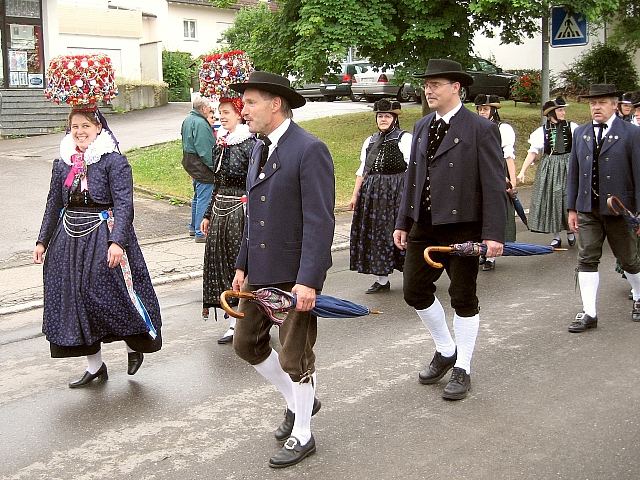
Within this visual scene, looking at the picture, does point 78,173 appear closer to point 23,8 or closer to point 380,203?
point 380,203

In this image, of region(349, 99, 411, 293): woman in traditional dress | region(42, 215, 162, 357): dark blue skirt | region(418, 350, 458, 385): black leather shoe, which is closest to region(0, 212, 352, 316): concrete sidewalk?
region(349, 99, 411, 293): woman in traditional dress

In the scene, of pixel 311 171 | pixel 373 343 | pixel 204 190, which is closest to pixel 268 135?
pixel 311 171

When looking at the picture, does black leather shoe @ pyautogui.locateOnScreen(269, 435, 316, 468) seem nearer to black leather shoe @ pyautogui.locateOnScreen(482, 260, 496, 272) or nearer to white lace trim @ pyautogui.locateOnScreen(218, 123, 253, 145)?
white lace trim @ pyautogui.locateOnScreen(218, 123, 253, 145)

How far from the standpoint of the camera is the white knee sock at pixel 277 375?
491cm

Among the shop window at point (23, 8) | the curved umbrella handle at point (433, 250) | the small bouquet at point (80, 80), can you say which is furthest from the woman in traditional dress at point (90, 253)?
the shop window at point (23, 8)

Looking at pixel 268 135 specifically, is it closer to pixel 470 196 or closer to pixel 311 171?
pixel 311 171

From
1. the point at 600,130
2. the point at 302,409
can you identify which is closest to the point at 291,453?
the point at 302,409

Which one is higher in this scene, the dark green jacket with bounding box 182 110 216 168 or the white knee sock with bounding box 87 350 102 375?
the dark green jacket with bounding box 182 110 216 168

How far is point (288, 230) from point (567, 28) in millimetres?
11220

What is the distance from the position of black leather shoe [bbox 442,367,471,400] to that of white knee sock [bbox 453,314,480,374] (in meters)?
0.04

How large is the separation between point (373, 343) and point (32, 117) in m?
17.3

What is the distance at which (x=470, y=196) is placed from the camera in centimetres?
551

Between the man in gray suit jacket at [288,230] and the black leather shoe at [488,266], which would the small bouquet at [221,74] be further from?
the black leather shoe at [488,266]

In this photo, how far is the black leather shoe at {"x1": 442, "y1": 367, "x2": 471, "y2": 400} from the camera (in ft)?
18.2
